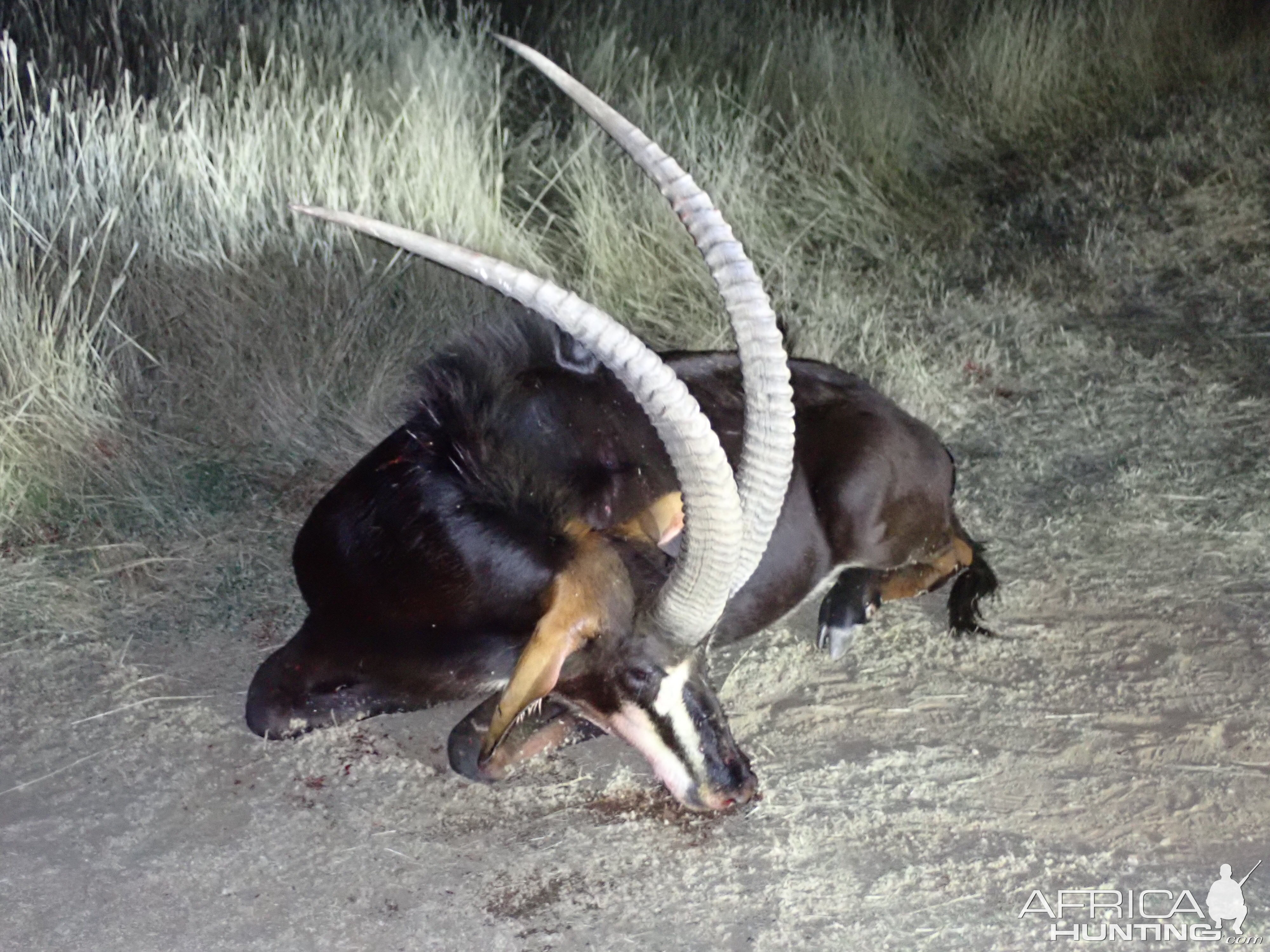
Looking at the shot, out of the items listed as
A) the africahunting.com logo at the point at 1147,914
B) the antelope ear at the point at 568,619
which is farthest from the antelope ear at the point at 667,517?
the africahunting.com logo at the point at 1147,914

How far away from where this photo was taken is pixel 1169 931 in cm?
310

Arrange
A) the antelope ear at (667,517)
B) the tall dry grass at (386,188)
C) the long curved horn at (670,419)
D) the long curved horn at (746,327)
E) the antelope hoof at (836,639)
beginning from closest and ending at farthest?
the long curved horn at (670,419), the long curved horn at (746,327), the antelope ear at (667,517), the antelope hoof at (836,639), the tall dry grass at (386,188)

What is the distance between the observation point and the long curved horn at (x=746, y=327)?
9.14 ft

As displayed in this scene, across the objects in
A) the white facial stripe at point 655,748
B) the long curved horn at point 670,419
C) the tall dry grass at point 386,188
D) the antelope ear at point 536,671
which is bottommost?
the tall dry grass at point 386,188

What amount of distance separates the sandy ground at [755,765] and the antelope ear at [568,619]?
1.41ft

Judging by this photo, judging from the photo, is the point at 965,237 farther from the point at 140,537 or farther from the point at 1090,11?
the point at 140,537

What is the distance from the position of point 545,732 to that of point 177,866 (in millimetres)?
975

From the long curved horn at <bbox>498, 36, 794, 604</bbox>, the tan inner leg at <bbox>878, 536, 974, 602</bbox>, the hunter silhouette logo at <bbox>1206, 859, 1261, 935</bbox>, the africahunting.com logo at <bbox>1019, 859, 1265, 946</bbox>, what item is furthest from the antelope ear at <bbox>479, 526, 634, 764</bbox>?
the tan inner leg at <bbox>878, 536, 974, 602</bbox>

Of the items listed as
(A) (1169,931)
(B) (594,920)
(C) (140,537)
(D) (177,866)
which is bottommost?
(C) (140,537)

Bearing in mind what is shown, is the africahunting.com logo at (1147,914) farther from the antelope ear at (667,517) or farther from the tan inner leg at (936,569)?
the tan inner leg at (936,569)

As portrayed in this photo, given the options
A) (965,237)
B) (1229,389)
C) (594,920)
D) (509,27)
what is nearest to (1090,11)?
(965,237)

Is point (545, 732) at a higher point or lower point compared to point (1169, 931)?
lower

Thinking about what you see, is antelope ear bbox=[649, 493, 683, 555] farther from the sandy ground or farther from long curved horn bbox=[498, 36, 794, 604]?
the sandy ground

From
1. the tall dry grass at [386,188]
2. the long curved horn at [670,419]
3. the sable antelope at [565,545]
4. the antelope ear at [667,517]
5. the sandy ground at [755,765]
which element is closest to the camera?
the long curved horn at [670,419]
